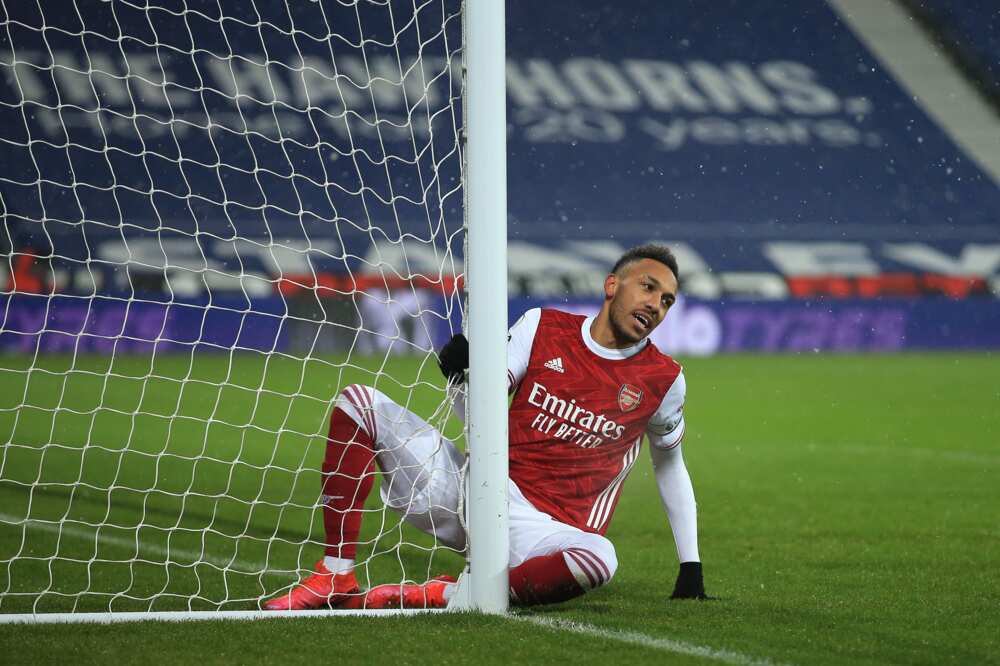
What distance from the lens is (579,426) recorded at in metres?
3.89

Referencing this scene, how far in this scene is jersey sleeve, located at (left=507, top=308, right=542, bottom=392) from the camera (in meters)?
3.93

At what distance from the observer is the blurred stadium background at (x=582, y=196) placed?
612 inches

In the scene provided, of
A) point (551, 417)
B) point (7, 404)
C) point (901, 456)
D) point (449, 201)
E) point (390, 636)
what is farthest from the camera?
point (449, 201)

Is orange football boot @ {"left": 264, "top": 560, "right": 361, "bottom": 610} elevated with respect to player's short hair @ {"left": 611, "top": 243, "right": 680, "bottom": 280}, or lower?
Answer: lower

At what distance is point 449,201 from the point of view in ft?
80.1

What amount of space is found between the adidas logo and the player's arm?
33 centimetres

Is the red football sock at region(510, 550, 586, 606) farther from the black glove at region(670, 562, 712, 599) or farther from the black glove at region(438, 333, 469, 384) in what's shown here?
the black glove at region(438, 333, 469, 384)

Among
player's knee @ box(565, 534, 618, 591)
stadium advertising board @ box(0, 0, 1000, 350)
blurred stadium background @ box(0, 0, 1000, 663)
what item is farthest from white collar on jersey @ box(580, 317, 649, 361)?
stadium advertising board @ box(0, 0, 1000, 350)

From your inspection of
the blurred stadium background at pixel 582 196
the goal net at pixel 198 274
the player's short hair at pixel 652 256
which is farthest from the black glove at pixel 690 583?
the blurred stadium background at pixel 582 196

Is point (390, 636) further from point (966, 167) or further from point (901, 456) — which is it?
point (966, 167)

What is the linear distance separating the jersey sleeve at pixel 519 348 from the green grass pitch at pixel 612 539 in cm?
31

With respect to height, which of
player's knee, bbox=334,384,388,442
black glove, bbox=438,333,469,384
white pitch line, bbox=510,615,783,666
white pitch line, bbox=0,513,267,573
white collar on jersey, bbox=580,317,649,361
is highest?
white collar on jersey, bbox=580,317,649,361

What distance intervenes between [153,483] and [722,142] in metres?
17.1

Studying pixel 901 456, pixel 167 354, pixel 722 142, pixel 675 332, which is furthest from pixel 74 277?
pixel 901 456
